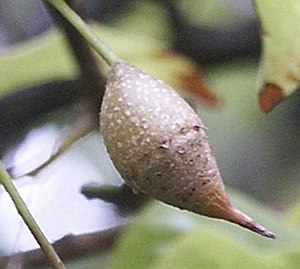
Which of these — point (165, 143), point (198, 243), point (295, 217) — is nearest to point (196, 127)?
point (165, 143)

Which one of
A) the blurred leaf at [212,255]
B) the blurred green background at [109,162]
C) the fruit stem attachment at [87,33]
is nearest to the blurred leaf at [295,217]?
the blurred green background at [109,162]

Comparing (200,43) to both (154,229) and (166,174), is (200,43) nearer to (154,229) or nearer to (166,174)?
(154,229)

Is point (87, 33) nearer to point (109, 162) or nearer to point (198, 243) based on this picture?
point (198, 243)

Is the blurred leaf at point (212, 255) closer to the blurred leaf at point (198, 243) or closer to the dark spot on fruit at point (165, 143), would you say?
the blurred leaf at point (198, 243)

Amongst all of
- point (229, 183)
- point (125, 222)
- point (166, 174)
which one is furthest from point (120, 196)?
point (166, 174)

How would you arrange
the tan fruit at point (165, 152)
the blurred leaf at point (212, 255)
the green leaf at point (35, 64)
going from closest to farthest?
the tan fruit at point (165, 152)
the blurred leaf at point (212, 255)
the green leaf at point (35, 64)
